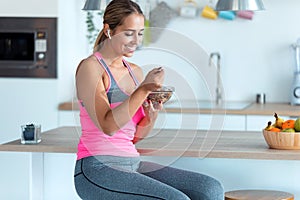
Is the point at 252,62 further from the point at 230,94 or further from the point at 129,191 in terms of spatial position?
the point at 129,191

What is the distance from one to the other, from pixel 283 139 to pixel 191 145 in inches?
16.0

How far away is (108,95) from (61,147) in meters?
0.58

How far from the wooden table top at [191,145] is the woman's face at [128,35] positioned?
1.67 feet

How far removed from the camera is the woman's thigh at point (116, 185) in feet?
8.41

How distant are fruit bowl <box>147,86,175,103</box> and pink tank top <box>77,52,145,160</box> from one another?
10cm

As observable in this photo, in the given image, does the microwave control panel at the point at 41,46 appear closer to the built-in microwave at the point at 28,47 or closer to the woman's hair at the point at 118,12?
the built-in microwave at the point at 28,47

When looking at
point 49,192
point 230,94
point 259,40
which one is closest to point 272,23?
point 259,40

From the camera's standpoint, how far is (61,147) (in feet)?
10.2

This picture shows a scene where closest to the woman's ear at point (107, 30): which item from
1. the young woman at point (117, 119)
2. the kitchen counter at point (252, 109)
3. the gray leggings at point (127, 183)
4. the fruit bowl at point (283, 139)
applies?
the young woman at point (117, 119)

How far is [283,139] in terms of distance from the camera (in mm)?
3016

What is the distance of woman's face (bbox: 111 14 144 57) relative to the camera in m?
2.60

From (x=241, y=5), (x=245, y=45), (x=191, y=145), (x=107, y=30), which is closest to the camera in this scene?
(x=107, y=30)

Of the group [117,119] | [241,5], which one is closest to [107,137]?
[117,119]

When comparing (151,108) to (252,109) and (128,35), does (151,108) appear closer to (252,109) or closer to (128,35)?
(128,35)
